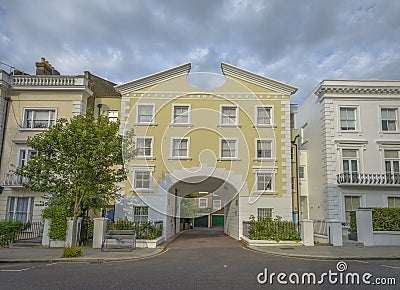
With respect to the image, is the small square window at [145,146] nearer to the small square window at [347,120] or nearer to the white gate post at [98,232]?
the white gate post at [98,232]

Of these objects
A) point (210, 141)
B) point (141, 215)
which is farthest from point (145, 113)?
point (141, 215)

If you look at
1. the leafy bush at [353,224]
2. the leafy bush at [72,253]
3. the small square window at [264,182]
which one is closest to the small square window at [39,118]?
A: the leafy bush at [72,253]

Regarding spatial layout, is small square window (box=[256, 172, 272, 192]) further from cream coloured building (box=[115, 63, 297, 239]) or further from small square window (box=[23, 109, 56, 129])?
small square window (box=[23, 109, 56, 129])

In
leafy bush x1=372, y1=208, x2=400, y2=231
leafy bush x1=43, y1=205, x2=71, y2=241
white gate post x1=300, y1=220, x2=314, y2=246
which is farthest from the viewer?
leafy bush x1=372, y1=208, x2=400, y2=231

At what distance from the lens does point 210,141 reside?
23.2m

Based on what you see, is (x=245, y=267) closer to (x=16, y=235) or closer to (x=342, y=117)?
(x=16, y=235)

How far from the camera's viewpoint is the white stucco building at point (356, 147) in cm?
2248

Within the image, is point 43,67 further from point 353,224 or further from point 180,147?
point 353,224

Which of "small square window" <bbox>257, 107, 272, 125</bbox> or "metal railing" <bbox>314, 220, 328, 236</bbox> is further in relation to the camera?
"small square window" <bbox>257, 107, 272, 125</bbox>

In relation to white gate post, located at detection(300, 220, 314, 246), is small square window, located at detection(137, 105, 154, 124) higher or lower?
higher

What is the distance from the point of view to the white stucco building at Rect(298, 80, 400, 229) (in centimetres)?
2248

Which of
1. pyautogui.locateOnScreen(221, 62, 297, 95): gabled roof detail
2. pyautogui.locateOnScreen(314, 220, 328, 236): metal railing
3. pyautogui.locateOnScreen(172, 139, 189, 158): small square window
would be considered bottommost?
pyautogui.locateOnScreen(314, 220, 328, 236): metal railing

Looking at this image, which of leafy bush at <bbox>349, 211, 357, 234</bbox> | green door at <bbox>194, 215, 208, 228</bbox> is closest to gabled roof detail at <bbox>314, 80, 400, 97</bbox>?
leafy bush at <bbox>349, 211, 357, 234</bbox>

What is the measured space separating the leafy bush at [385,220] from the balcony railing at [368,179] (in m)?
3.61
